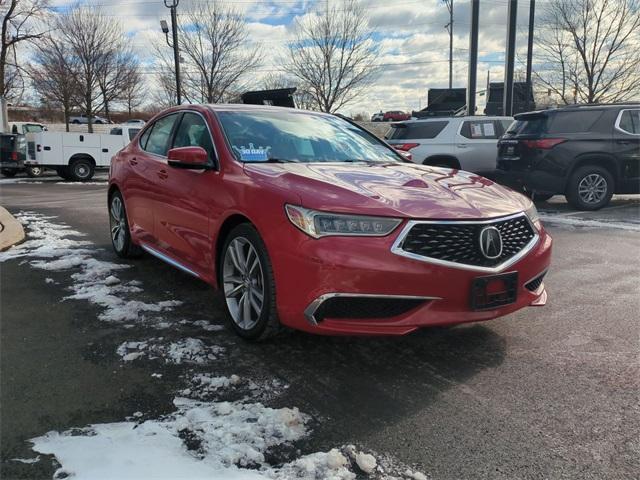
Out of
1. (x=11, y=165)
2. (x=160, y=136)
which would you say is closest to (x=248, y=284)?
(x=160, y=136)

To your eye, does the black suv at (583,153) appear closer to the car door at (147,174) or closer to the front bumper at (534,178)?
the front bumper at (534,178)

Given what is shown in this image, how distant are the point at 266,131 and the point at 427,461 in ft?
9.00

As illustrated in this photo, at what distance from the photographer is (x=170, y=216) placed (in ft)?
14.6

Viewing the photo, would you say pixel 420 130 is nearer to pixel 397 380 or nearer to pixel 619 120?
pixel 619 120

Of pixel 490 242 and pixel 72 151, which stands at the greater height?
pixel 72 151

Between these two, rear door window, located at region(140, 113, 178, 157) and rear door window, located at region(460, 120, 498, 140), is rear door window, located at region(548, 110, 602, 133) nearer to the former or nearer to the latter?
rear door window, located at region(460, 120, 498, 140)

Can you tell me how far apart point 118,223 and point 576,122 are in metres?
7.68

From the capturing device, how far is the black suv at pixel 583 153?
9195 millimetres

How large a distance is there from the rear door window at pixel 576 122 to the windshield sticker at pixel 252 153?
7050mm

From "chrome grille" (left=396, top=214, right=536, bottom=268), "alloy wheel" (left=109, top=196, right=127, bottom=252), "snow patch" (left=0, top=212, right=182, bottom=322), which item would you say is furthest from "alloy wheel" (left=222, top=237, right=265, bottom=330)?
"alloy wheel" (left=109, top=196, right=127, bottom=252)

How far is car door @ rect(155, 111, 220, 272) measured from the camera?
3.86 meters

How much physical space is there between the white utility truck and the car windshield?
51.8 ft

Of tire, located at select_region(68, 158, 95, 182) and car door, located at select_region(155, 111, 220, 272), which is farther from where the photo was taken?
tire, located at select_region(68, 158, 95, 182)

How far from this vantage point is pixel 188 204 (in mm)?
4105
